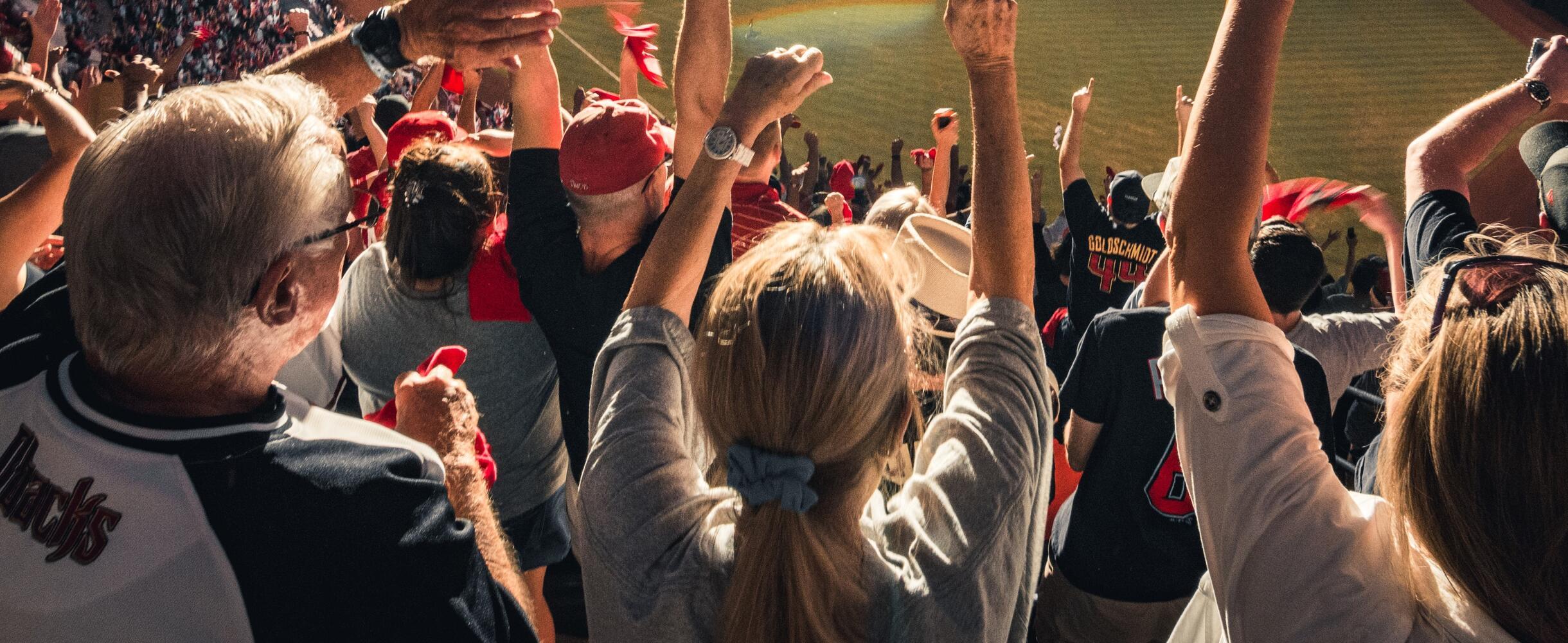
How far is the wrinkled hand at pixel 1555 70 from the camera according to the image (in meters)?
1.35

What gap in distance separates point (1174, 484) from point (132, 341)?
1700 mm

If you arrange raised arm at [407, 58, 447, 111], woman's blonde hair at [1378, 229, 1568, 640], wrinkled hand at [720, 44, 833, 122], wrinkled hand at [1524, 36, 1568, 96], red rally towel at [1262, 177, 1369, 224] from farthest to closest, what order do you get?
raised arm at [407, 58, 447, 111] < red rally towel at [1262, 177, 1369, 224] < wrinkled hand at [1524, 36, 1568, 96] < wrinkled hand at [720, 44, 833, 122] < woman's blonde hair at [1378, 229, 1568, 640]

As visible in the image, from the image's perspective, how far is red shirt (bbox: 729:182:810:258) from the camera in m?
2.32

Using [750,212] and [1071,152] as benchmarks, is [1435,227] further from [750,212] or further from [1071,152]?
[1071,152]

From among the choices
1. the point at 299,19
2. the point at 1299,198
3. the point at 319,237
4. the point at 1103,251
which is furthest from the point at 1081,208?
the point at 299,19

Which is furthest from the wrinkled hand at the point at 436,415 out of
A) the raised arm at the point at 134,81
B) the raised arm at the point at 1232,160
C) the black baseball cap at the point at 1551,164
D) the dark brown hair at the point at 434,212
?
the raised arm at the point at 134,81

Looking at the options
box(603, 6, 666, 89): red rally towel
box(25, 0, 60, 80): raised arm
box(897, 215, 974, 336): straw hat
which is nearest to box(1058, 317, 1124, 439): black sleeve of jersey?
box(897, 215, 974, 336): straw hat

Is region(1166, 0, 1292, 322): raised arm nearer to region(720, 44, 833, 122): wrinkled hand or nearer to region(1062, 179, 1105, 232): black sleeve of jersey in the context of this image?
region(720, 44, 833, 122): wrinkled hand

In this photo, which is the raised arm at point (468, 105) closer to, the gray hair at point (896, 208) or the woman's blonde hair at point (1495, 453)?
Result: the gray hair at point (896, 208)

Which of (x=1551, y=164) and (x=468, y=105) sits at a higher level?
(x=1551, y=164)

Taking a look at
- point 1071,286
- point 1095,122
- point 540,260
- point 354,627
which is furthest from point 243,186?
point 1095,122

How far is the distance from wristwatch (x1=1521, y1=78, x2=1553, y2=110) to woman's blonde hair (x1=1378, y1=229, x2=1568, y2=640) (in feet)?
2.72

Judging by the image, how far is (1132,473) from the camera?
1.75 meters

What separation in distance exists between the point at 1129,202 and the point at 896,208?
4.74ft
